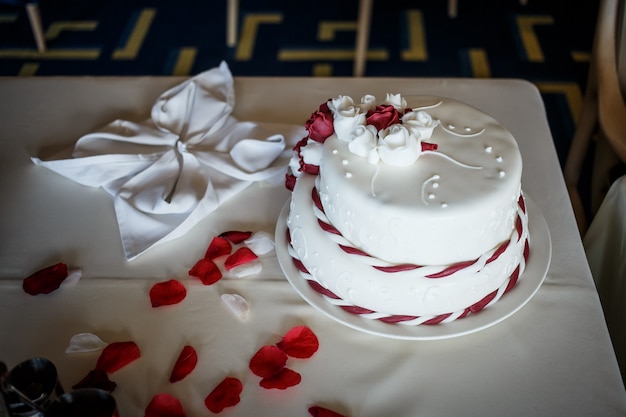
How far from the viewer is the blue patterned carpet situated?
278 cm

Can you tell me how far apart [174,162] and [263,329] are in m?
0.41

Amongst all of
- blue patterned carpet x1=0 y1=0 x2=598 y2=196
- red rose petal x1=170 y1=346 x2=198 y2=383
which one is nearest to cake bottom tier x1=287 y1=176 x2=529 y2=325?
red rose petal x1=170 y1=346 x2=198 y2=383

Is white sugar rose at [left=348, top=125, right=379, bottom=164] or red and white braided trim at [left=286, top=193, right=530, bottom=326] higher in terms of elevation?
white sugar rose at [left=348, top=125, right=379, bottom=164]

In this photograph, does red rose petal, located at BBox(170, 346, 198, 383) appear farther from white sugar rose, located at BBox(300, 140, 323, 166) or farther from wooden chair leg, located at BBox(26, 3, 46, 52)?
wooden chair leg, located at BBox(26, 3, 46, 52)

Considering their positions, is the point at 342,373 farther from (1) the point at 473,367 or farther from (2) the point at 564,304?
(2) the point at 564,304

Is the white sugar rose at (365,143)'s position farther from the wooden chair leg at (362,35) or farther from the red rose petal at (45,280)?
the wooden chair leg at (362,35)

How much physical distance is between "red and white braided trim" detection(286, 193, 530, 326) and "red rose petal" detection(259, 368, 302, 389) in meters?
0.13

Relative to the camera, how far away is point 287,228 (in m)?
1.16

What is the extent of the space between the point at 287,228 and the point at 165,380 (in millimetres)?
329

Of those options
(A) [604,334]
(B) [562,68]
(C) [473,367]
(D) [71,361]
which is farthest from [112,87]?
(B) [562,68]

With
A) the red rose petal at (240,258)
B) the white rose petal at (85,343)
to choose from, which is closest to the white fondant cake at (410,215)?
the red rose petal at (240,258)

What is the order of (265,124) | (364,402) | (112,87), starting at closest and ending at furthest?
1. (364,402)
2. (265,124)
3. (112,87)

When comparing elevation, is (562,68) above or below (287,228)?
below

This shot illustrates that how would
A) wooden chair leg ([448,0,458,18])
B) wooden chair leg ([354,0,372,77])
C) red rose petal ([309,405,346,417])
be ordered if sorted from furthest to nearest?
1. wooden chair leg ([448,0,458,18])
2. wooden chair leg ([354,0,372,77])
3. red rose petal ([309,405,346,417])
